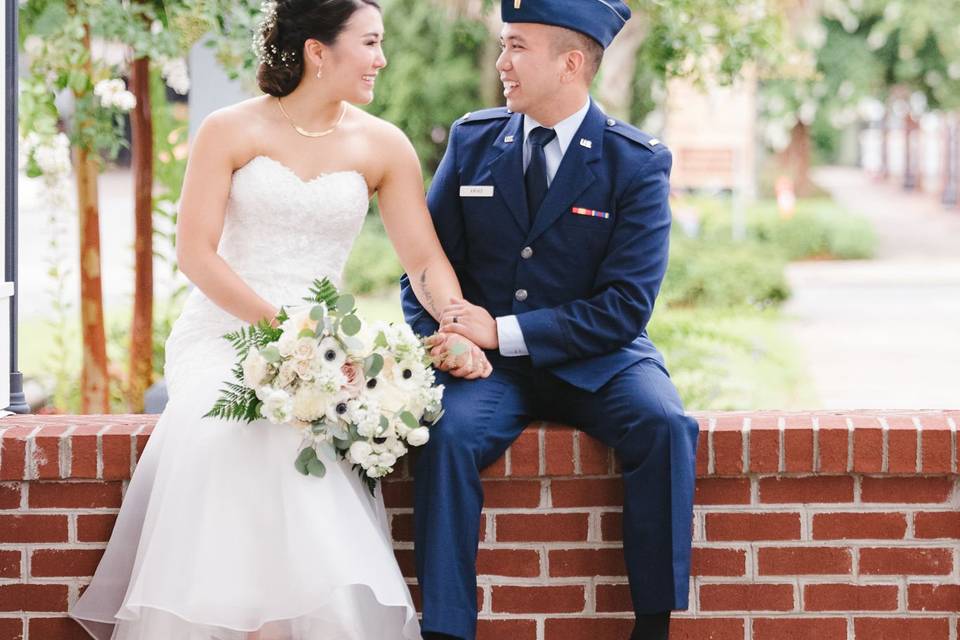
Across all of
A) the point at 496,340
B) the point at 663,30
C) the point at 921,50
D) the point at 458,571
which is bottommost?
the point at 458,571

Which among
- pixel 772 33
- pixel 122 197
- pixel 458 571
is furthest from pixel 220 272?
pixel 122 197

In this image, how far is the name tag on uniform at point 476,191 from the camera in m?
3.61

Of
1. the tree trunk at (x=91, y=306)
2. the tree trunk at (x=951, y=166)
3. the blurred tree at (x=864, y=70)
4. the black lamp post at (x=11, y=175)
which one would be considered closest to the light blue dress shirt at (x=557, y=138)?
the black lamp post at (x=11, y=175)

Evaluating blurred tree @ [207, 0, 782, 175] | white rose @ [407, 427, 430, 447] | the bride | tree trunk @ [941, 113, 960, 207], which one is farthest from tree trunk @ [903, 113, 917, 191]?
white rose @ [407, 427, 430, 447]

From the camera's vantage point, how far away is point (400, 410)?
313 cm

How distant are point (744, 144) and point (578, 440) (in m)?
15.8

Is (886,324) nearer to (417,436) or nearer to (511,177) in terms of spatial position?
(511,177)

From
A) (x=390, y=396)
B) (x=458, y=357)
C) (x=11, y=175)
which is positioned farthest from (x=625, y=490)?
(x=11, y=175)

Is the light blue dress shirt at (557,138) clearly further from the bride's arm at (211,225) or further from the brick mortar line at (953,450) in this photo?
the brick mortar line at (953,450)

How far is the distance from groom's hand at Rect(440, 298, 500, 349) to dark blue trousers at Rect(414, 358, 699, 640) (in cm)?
16

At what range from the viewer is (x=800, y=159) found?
32.8 metres

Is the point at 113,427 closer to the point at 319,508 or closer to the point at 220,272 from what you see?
the point at 220,272

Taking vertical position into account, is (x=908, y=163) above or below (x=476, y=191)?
above

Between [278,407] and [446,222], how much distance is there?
2.96 ft
